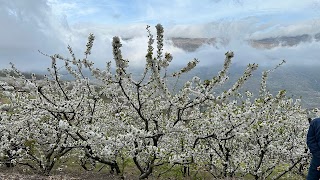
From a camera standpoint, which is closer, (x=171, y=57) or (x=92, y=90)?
(x=171, y=57)

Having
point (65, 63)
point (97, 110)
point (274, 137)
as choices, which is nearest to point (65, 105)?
point (65, 63)

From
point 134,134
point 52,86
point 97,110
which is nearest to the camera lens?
point 134,134

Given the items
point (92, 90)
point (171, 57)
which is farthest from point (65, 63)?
point (171, 57)

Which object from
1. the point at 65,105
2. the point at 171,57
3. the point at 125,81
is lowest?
the point at 65,105

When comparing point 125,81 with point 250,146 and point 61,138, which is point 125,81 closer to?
point 61,138

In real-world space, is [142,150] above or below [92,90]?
below

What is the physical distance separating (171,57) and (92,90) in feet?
20.2

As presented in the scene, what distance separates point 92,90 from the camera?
48.9ft

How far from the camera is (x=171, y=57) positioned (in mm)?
9781

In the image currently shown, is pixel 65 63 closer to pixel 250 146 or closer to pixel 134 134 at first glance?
pixel 134 134

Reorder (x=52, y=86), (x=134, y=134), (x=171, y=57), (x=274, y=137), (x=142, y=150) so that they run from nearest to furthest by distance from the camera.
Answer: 1. (x=171, y=57)
2. (x=134, y=134)
3. (x=142, y=150)
4. (x=274, y=137)
5. (x=52, y=86)

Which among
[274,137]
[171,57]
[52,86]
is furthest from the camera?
[52,86]

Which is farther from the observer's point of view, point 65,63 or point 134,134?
point 65,63

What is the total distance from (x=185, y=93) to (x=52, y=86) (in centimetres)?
873
